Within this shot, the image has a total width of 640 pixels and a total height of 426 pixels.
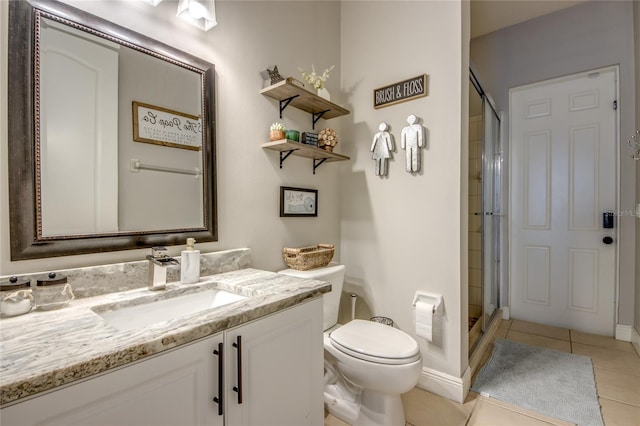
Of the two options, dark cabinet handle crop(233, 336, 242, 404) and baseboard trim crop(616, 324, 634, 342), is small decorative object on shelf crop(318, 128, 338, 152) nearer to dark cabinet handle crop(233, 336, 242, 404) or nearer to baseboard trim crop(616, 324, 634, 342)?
dark cabinet handle crop(233, 336, 242, 404)

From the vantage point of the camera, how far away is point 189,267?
4.23 ft

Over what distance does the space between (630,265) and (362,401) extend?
267 centimetres

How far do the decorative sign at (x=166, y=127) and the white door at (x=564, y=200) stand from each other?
312cm

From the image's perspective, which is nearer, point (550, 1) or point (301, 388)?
point (301, 388)

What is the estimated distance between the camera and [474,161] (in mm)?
2408

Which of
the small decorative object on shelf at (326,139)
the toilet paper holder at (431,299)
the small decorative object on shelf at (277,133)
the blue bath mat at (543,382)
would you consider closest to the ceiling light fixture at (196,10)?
the small decorative object on shelf at (277,133)

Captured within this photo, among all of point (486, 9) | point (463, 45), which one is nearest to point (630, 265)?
point (463, 45)

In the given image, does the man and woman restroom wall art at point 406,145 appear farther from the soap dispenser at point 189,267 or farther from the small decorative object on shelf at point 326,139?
the soap dispenser at point 189,267

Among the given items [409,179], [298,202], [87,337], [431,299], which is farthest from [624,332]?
[87,337]

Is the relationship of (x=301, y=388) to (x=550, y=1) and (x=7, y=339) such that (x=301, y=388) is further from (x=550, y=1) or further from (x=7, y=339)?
(x=550, y=1)

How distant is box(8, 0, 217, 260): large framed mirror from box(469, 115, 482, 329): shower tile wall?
6.31ft

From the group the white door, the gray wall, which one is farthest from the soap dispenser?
the gray wall

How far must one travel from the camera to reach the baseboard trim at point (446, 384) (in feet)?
5.92

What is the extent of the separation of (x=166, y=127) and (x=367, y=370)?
1.47 metres
